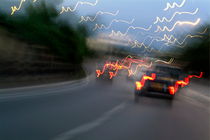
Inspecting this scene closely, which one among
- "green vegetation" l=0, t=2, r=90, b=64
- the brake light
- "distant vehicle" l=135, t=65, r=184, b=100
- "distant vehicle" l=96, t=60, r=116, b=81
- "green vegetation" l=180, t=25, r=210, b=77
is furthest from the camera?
"green vegetation" l=180, t=25, r=210, b=77

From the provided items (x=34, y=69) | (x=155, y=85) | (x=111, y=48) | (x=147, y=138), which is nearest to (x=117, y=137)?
(x=147, y=138)

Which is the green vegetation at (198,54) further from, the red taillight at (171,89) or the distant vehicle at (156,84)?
the distant vehicle at (156,84)

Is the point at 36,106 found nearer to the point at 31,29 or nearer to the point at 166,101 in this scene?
the point at 166,101

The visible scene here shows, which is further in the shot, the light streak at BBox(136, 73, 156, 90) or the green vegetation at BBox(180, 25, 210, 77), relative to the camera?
the green vegetation at BBox(180, 25, 210, 77)

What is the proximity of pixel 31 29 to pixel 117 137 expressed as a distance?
67.4ft

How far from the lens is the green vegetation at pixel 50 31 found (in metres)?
27.4

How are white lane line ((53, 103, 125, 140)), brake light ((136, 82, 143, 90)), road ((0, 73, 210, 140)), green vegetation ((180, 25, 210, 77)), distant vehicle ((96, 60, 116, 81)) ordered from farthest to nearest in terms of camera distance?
green vegetation ((180, 25, 210, 77)) < distant vehicle ((96, 60, 116, 81)) < brake light ((136, 82, 143, 90)) < road ((0, 73, 210, 140)) < white lane line ((53, 103, 125, 140))

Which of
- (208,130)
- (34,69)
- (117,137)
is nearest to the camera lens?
(117,137)

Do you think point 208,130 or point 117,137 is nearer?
point 117,137

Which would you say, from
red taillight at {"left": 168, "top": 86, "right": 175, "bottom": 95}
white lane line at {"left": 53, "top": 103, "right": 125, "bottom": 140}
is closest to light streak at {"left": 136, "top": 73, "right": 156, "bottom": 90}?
red taillight at {"left": 168, "top": 86, "right": 175, "bottom": 95}

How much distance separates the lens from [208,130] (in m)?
12.4

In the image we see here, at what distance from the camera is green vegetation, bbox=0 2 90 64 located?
89.8 ft

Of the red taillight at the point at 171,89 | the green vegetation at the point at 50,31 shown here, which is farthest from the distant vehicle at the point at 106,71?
the red taillight at the point at 171,89

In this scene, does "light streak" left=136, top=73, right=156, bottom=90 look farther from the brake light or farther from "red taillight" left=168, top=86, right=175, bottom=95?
"red taillight" left=168, top=86, right=175, bottom=95
